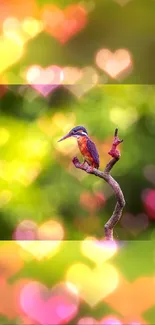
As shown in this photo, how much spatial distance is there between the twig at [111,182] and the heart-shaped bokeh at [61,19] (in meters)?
0.45

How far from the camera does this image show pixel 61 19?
1.67m

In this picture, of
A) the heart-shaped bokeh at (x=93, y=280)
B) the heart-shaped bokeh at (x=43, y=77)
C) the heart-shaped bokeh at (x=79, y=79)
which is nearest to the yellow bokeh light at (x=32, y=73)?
the heart-shaped bokeh at (x=43, y=77)

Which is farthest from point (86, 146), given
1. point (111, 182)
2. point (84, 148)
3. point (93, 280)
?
point (93, 280)

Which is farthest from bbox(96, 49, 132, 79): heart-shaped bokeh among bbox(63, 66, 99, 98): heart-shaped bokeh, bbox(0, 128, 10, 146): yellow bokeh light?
bbox(0, 128, 10, 146): yellow bokeh light

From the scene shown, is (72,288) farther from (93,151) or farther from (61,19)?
(61,19)

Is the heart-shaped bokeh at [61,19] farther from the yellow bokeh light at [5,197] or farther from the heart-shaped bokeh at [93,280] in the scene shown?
the heart-shaped bokeh at [93,280]

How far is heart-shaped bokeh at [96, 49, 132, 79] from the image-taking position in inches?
65.4

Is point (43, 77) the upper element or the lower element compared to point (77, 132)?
upper

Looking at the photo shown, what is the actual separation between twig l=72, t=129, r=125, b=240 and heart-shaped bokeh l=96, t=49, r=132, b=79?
0.26 metres

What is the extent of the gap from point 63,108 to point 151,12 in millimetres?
491

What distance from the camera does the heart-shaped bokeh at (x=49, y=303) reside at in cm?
154

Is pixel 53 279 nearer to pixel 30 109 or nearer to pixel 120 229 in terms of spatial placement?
→ pixel 120 229

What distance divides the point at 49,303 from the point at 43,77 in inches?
32.0

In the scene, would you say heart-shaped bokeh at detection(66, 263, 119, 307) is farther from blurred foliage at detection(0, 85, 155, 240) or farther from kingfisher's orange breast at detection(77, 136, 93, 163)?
kingfisher's orange breast at detection(77, 136, 93, 163)
